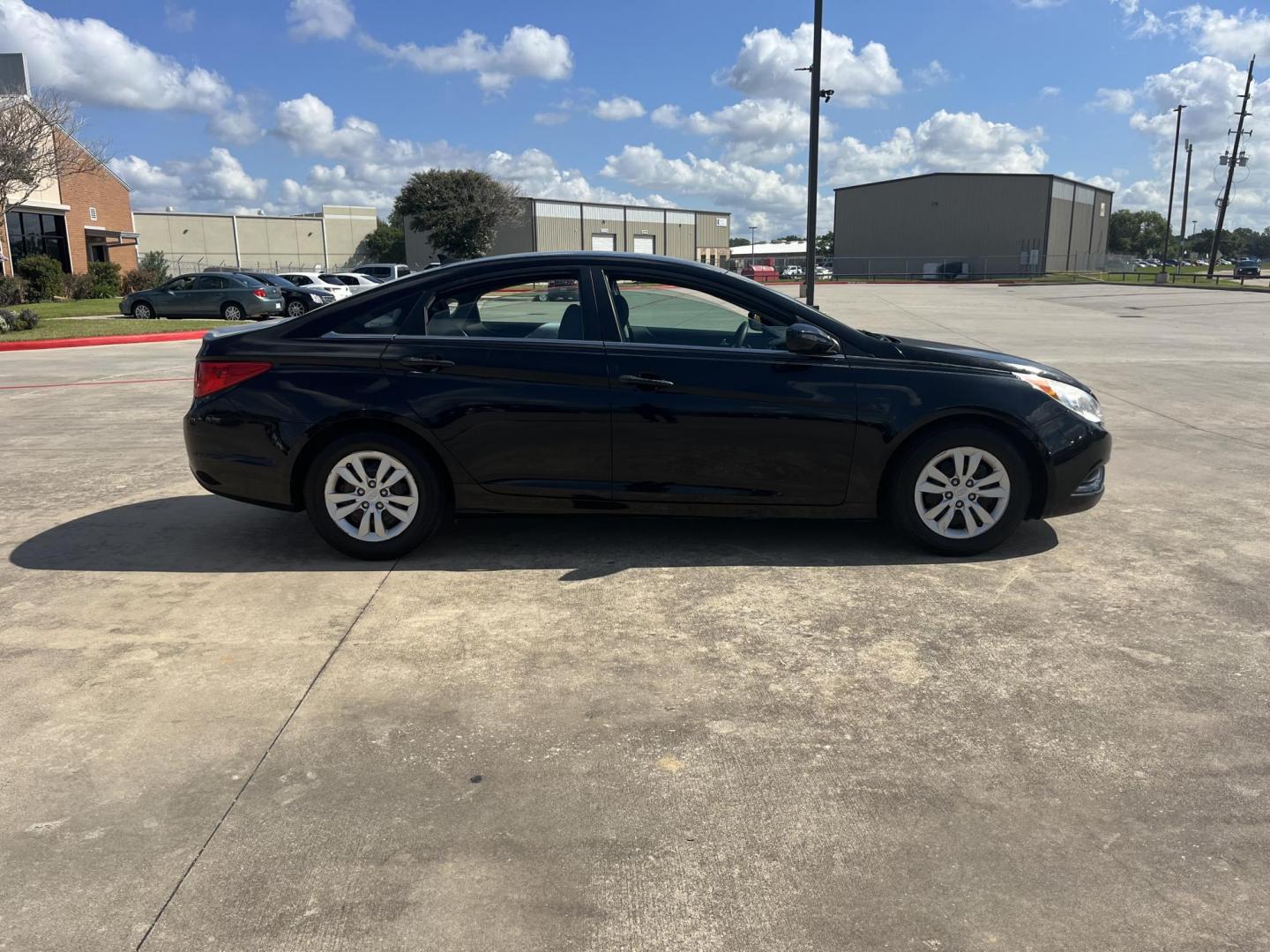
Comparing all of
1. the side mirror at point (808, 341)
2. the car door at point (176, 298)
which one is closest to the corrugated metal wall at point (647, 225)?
the car door at point (176, 298)

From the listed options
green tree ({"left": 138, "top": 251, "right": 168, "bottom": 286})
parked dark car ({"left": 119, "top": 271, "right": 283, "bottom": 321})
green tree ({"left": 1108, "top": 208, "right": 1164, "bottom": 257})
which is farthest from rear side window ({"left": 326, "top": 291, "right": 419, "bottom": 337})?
green tree ({"left": 1108, "top": 208, "right": 1164, "bottom": 257})

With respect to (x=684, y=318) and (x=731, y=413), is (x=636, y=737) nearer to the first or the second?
(x=731, y=413)

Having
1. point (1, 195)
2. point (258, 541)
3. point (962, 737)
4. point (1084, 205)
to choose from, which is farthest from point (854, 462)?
point (1084, 205)

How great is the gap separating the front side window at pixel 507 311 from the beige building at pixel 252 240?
80.2 metres

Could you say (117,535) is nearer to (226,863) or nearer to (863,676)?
→ (226,863)

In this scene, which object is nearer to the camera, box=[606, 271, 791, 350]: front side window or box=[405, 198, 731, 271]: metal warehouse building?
box=[606, 271, 791, 350]: front side window

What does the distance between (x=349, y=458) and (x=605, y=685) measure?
218 centimetres

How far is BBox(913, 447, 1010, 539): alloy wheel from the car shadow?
0.20 meters

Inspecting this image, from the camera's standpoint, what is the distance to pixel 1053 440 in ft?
16.4

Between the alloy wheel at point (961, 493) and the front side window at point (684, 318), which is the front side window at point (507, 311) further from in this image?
the alloy wheel at point (961, 493)

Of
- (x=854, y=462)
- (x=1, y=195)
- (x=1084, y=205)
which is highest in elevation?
(x=1084, y=205)

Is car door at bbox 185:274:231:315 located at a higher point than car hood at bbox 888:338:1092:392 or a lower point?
higher

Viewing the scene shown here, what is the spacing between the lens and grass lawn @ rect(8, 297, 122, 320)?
27609 mm

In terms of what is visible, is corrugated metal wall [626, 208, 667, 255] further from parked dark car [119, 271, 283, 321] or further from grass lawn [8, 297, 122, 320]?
parked dark car [119, 271, 283, 321]
